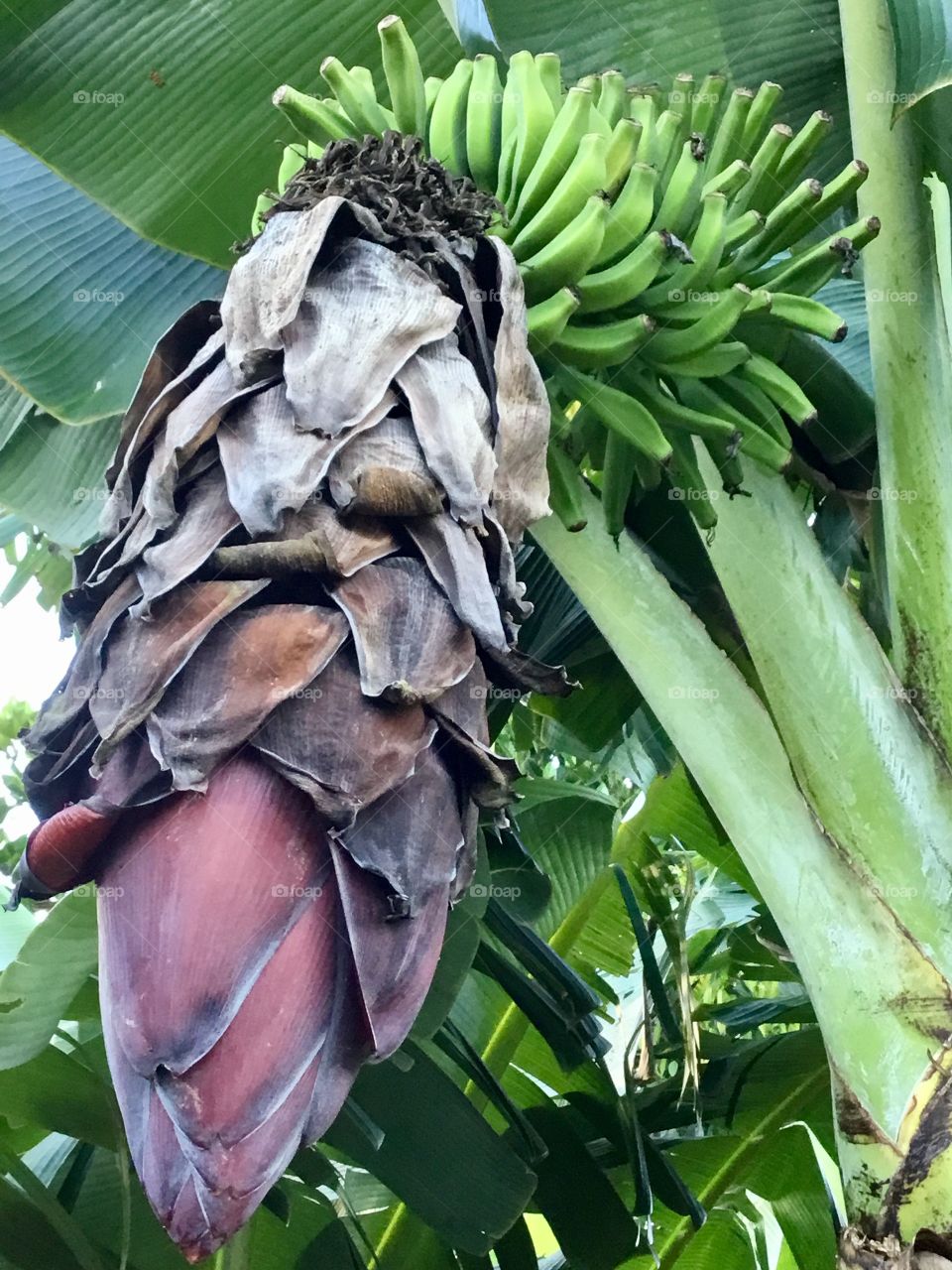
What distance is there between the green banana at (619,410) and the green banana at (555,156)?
9 centimetres

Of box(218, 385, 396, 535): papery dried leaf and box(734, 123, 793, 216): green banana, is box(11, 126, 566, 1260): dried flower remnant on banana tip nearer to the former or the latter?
box(218, 385, 396, 535): papery dried leaf

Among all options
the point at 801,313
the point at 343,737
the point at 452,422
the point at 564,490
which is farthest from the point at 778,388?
the point at 343,737

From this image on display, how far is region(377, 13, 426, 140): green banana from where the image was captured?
689mm

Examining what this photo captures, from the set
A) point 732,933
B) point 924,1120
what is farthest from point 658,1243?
point 924,1120

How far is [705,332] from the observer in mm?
692

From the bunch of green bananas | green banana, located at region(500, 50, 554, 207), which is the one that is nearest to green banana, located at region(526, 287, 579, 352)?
the bunch of green bananas

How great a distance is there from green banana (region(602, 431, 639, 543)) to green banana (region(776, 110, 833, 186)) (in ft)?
0.68

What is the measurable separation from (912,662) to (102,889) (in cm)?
56

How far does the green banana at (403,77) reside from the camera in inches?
27.1

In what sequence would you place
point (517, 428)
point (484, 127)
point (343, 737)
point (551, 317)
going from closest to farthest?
1. point (343, 737)
2. point (517, 428)
3. point (551, 317)
4. point (484, 127)

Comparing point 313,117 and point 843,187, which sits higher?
point 313,117

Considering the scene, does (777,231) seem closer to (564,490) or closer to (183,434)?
(564,490)

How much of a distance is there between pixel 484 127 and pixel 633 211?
0.12 meters

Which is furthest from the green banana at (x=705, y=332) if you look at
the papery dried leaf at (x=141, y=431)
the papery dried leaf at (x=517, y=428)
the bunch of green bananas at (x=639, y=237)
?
the papery dried leaf at (x=141, y=431)
